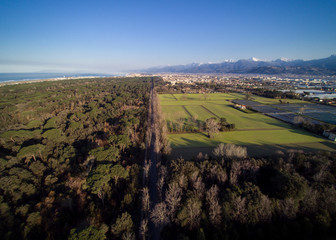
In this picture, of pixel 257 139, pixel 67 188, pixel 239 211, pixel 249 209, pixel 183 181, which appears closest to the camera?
pixel 249 209

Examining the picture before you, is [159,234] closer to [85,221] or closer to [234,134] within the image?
[85,221]

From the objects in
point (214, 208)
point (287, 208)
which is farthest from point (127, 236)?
point (287, 208)

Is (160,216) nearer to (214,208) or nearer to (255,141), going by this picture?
(214,208)

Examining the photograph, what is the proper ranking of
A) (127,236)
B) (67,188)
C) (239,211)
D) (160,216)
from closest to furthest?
(127,236) < (160,216) < (239,211) < (67,188)

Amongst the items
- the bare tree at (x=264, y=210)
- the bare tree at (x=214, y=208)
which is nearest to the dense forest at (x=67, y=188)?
the bare tree at (x=214, y=208)

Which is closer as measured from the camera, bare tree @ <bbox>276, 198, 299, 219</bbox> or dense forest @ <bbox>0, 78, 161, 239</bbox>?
dense forest @ <bbox>0, 78, 161, 239</bbox>

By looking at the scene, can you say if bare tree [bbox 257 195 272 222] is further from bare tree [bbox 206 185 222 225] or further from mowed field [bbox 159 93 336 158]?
mowed field [bbox 159 93 336 158]


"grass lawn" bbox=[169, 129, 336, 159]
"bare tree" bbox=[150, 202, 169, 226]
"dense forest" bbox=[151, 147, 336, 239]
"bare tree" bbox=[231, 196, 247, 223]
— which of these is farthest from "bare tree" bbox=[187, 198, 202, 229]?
"grass lawn" bbox=[169, 129, 336, 159]

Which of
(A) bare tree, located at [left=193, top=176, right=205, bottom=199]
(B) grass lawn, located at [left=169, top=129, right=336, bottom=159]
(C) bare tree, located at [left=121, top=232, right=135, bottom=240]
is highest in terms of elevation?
(A) bare tree, located at [left=193, top=176, right=205, bottom=199]

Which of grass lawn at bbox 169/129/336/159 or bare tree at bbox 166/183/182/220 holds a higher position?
bare tree at bbox 166/183/182/220
